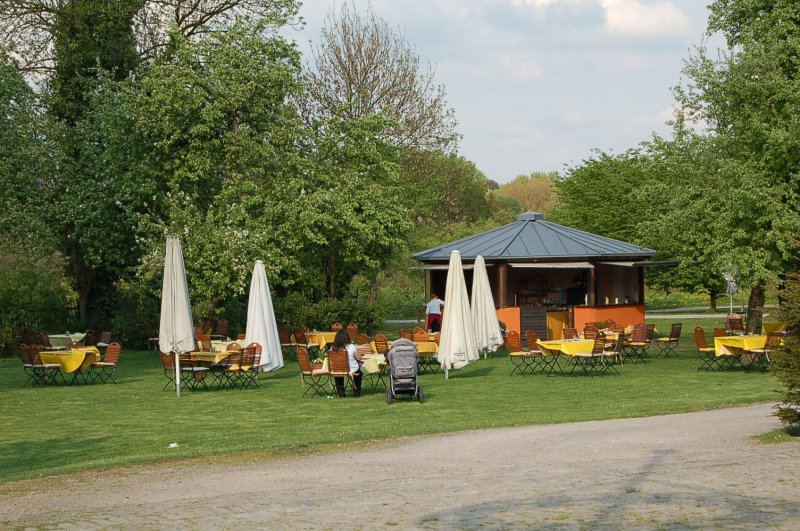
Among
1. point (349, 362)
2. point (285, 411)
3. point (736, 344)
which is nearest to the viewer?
point (285, 411)

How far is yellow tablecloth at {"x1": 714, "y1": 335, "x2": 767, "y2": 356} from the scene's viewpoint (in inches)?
822

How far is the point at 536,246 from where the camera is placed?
32312 millimetres

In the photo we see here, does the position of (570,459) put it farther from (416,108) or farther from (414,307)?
(414,307)

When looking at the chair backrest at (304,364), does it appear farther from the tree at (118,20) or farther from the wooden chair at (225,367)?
the tree at (118,20)

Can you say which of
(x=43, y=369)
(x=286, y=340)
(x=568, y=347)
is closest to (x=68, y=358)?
(x=43, y=369)

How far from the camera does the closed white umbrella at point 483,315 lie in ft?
75.4

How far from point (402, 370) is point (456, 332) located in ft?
12.3

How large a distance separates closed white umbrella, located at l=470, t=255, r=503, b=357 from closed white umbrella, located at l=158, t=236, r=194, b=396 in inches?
266

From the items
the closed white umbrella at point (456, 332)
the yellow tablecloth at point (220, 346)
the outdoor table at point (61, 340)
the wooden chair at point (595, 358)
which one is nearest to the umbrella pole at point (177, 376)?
the yellow tablecloth at point (220, 346)

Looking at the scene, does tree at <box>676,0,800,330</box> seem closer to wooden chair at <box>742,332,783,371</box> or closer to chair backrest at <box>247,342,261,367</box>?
wooden chair at <box>742,332,783,371</box>

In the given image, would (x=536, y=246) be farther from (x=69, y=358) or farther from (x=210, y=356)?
(x=69, y=358)

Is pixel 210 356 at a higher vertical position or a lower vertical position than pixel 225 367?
higher

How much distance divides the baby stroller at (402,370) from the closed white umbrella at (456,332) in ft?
11.2

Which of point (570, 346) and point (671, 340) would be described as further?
point (671, 340)
